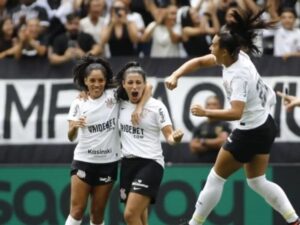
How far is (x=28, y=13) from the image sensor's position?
17.0 metres

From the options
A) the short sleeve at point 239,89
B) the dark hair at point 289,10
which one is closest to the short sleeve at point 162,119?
the short sleeve at point 239,89

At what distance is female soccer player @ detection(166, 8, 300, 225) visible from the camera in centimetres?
1148

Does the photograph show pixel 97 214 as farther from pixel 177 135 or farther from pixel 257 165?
pixel 257 165

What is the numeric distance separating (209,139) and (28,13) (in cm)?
347

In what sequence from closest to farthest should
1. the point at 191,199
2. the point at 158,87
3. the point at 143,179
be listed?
the point at 143,179, the point at 191,199, the point at 158,87

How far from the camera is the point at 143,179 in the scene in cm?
1159

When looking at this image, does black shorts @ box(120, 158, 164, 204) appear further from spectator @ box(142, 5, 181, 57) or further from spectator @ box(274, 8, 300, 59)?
spectator @ box(274, 8, 300, 59)

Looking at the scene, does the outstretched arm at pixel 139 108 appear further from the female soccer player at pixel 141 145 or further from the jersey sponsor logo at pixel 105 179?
the jersey sponsor logo at pixel 105 179

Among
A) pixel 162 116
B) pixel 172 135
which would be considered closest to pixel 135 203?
pixel 172 135

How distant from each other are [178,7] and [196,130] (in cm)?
245

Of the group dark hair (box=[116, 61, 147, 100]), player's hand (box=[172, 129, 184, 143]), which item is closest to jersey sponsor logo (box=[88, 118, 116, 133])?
dark hair (box=[116, 61, 147, 100])

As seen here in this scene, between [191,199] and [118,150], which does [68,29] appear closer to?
[191,199]

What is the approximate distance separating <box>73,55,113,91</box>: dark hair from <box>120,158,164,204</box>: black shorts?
825mm

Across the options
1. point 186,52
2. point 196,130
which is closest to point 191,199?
point 196,130
